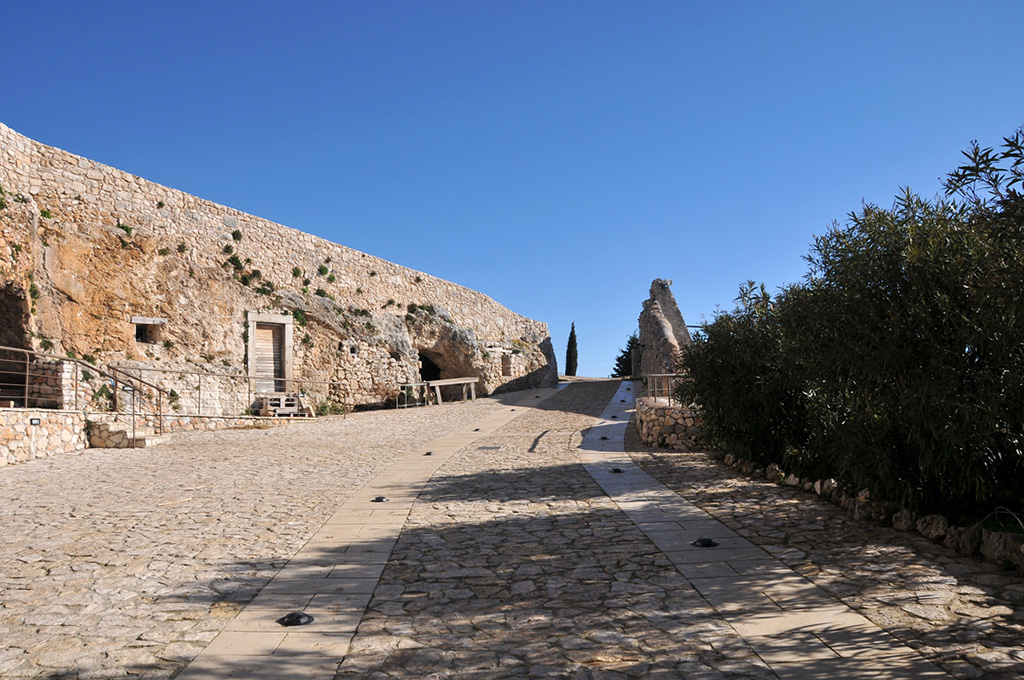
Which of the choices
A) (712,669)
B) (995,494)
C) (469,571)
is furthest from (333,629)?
(995,494)

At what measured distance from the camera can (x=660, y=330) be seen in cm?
2402

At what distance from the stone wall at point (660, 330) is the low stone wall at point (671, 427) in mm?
7556

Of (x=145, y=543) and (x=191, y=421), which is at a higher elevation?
(x=191, y=421)

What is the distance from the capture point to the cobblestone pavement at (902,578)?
3297 mm

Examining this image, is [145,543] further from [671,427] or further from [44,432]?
[671,427]

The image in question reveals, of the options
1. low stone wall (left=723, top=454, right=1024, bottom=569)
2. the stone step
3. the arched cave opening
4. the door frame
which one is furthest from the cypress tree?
low stone wall (left=723, top=454, right=1024, bottom=569)

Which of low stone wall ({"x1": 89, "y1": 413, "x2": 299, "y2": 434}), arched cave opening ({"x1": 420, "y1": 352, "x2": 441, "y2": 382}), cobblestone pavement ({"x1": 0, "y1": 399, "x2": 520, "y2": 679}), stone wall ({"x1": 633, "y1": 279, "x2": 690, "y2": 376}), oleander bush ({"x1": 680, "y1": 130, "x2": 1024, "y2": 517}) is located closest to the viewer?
cobblestone pavement ({"x1": 0, "y1": 399, "x2": 520, "y2": 679})

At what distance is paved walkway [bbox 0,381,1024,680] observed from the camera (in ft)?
10.8

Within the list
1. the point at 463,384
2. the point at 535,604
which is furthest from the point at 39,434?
the point at 463,384

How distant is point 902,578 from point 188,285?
18669 millimetres

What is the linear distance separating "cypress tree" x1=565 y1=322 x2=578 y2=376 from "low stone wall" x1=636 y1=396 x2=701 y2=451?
99.6ft

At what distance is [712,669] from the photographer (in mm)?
3133

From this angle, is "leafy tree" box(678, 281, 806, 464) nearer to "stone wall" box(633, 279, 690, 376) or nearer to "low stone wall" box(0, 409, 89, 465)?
"stone wall" box(633, 279, 690, 376)

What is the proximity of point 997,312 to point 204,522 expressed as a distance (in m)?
7.13
